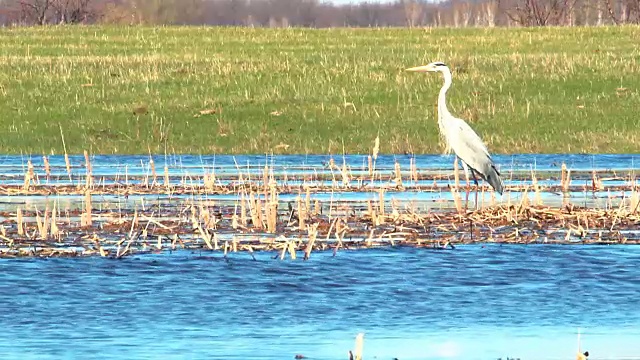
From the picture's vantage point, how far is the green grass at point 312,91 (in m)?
32.1

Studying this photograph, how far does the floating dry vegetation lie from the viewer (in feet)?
51.3

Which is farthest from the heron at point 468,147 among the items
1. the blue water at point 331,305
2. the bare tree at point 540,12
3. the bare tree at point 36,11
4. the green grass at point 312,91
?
the bare tree at point 36,11

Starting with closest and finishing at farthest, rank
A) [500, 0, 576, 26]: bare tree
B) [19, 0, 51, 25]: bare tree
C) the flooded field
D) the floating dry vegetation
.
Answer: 1. the flooded field
2. the floating dry vegetation
3. [19, 0, 51, 25]: bare tree
4. [500, 0, 576, 26]: bare tree

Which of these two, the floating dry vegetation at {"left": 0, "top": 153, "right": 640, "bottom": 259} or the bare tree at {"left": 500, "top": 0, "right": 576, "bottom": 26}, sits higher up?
the bare tree at {"left": 500, "top": 0, "right": 576, "bottom": 26}

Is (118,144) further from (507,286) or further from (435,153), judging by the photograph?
(507,286)

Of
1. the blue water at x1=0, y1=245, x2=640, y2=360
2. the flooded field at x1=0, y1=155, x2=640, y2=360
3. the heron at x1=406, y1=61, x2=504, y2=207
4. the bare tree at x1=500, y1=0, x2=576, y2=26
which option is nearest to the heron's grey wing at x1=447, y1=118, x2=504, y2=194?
the heron at x1=406, y1=61, x2=504, y2=207

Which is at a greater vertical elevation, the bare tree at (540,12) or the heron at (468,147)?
the bare tree at (540,12)

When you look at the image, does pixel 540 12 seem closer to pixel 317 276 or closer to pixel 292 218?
pixel 292 218

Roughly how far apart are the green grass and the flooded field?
10539mm

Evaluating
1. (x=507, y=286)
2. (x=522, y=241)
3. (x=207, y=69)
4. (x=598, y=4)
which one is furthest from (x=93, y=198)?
(x=598, y=4)

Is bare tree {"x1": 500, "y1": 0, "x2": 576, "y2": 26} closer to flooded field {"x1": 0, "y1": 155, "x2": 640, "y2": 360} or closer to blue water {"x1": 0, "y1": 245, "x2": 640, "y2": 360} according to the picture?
flooded field {"x1": 0, "y1": 155, "x2": 640, "y2": 360}

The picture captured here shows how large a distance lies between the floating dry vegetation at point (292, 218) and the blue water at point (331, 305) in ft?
1.76

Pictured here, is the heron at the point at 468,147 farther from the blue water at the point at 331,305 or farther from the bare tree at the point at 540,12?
the bare tree at the point at 540,12

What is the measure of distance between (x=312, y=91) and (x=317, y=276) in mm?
23236
